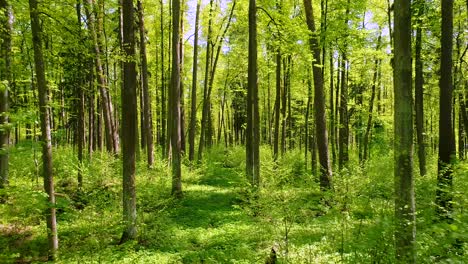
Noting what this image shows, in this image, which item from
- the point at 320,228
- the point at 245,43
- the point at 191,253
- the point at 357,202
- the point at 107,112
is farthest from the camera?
the point at 245,43

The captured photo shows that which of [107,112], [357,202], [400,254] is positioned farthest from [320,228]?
[107,112]

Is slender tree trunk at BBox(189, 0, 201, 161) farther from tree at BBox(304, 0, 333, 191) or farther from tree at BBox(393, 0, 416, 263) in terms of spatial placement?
tree at BBox(393, 0, 416, 263)

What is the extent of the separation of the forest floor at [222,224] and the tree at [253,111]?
1033 millimetres

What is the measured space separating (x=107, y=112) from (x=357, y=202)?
10.4m

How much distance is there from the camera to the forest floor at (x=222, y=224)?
4965 millimetres

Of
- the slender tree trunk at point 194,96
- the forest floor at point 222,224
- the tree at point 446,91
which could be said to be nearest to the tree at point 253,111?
the forest floor at point 222,224

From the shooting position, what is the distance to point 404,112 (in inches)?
181

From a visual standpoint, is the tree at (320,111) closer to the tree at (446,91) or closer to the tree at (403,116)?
the tree at (446,91)

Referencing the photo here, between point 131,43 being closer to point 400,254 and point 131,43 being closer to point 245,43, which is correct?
point 400,254

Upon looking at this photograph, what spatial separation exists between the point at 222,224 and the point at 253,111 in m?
4.08

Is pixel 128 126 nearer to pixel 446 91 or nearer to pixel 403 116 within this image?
pixel 403 116

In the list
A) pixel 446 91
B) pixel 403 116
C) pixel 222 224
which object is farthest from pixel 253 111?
pixel 403 116

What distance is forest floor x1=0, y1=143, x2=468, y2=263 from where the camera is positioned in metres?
4.97

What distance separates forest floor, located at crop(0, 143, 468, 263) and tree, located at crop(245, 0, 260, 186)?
3.39 feet
